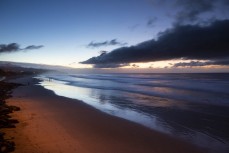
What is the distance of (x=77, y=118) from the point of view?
1487cm

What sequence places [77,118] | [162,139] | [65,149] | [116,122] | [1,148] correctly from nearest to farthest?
1. [1,148]
2. [65,149]
3. [162,139]
4. [116,122]
5. [77,118]

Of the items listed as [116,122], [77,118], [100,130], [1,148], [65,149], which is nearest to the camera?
[1,148]

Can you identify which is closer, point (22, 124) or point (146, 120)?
point (22, 124)

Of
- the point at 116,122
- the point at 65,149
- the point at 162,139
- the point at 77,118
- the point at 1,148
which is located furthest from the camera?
the point at 77,118

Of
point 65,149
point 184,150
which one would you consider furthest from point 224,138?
point 65,149

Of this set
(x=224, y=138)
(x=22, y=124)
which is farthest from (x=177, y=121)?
(x=22, y=124)

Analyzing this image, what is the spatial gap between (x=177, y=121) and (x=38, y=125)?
26.5 ft

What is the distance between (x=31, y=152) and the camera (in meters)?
8.48

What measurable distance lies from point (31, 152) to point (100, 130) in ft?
13.7

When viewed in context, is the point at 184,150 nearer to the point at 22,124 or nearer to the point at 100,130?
the point at 100,130

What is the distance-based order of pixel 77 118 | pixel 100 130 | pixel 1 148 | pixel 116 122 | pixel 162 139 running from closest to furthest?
pixel 1 148
pixel 162 139
pixel 100 130
pixel 116 122
pixel 77 118

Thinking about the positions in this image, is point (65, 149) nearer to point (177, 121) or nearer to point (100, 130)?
point (100, 130)

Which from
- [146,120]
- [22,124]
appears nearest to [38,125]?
[22,124]

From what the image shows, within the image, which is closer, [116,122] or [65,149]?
[65,149]
